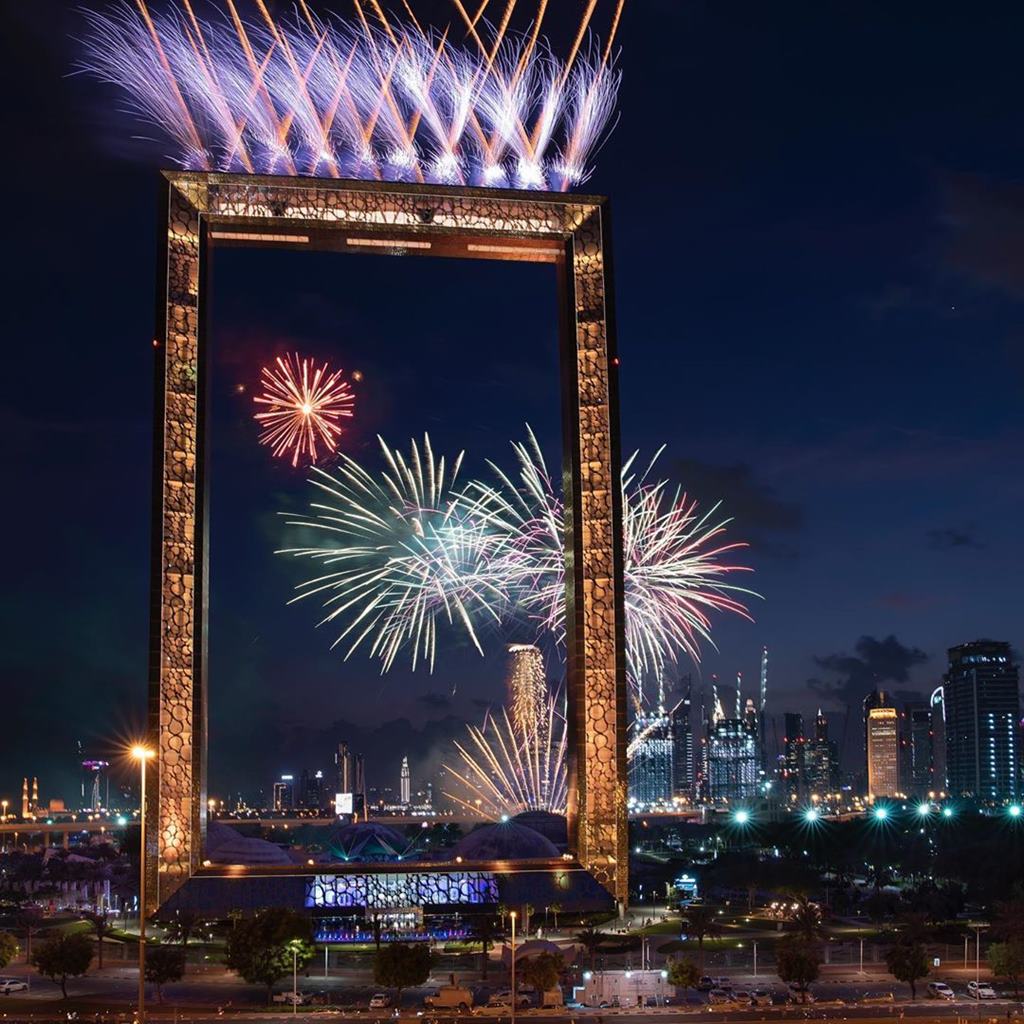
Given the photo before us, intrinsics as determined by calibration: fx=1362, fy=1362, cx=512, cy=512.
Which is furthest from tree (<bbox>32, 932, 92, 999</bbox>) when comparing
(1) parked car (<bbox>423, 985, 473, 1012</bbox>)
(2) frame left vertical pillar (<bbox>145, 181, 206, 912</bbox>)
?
(1) parked car (<bbox>423, 985, 473, 1012</bbox>)

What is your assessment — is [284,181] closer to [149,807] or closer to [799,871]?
[149,807]

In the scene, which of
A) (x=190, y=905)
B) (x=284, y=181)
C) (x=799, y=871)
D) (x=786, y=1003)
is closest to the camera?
(x=786, y=1003)


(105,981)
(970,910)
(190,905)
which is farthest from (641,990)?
(970,910)

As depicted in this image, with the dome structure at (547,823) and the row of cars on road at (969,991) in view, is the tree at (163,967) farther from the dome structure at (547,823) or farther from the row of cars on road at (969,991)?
the dome structure at (547,823)

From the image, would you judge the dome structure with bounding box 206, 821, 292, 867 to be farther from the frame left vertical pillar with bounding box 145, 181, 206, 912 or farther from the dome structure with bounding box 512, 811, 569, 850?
the dome structure with bounding box 512, 811, 569, 850

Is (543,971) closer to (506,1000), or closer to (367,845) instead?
(506,1000)

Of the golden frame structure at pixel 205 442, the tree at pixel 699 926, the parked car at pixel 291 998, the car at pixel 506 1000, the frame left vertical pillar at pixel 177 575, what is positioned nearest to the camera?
the car at pixel 506 1000

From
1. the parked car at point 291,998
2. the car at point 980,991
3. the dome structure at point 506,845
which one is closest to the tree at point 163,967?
the parked car at point 291,998
